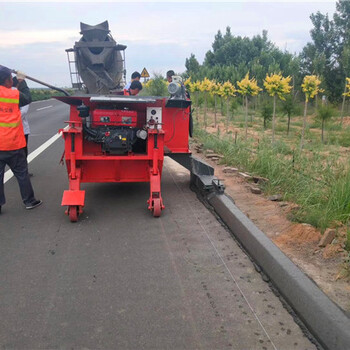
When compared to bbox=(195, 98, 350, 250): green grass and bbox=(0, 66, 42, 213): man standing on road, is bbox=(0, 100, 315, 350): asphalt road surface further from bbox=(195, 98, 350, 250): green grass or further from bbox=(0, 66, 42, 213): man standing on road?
bbox=(195, 98, 350, 250): green grass

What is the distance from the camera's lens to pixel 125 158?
18.0 feet

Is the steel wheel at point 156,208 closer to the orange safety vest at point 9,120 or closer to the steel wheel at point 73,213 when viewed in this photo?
the steel wheel at point 73,213

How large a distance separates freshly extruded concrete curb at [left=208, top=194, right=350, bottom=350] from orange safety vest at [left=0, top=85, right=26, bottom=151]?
319 centimetres

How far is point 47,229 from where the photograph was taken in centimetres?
488

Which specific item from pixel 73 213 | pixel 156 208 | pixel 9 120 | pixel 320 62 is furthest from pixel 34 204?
pixel 320 62

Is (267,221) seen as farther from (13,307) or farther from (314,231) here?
(13,307)

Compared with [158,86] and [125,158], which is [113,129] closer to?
[125,158]

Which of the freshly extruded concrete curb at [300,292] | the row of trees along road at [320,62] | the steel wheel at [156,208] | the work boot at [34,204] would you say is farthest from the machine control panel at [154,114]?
the row of trees along road at [320,62]

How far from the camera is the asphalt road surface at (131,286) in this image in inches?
109

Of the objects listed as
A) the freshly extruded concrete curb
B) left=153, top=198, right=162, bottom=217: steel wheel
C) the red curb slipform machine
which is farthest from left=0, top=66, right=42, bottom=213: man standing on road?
the freshly extruded concrete curb

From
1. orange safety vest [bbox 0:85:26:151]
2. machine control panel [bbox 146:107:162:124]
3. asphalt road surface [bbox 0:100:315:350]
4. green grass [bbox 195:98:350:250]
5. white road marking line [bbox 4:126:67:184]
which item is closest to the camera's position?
asphalt road surface [bbox 0:100:315:350]

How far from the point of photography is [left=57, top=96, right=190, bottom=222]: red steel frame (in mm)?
5277

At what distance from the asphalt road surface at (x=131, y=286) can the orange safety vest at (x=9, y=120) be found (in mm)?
955

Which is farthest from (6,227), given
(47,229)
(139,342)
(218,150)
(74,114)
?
(218,150)
